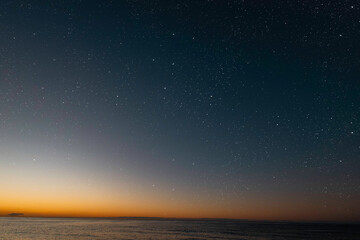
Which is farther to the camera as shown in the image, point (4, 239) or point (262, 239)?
point (262, 239)

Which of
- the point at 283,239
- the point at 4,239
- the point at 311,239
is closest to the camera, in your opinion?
the point at 4,239

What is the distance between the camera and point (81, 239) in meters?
38.8

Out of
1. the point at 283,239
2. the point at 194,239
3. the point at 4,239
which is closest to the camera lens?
the point at 4,239

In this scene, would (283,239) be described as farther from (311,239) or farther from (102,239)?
(102,239)

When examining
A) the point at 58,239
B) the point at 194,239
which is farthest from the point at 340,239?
the point at 58,239

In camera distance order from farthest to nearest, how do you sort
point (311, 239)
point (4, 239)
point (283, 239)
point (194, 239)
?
point (311, 239) → point (283, 239) → point (194, 239) → point (4, 239)

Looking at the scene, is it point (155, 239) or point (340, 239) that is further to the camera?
point (340, 239)

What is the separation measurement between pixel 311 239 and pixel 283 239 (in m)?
6.98

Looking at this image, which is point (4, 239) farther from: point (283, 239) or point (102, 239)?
point (283, 239)

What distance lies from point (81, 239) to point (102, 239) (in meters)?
2.81

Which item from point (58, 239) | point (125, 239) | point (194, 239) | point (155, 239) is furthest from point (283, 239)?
point (58, 239)

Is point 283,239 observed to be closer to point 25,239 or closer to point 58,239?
point 58,239

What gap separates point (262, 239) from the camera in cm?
4419

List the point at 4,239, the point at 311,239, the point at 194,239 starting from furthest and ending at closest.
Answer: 1. the point at 311,239
2. the point at 194,239
3. the point at 4,239
